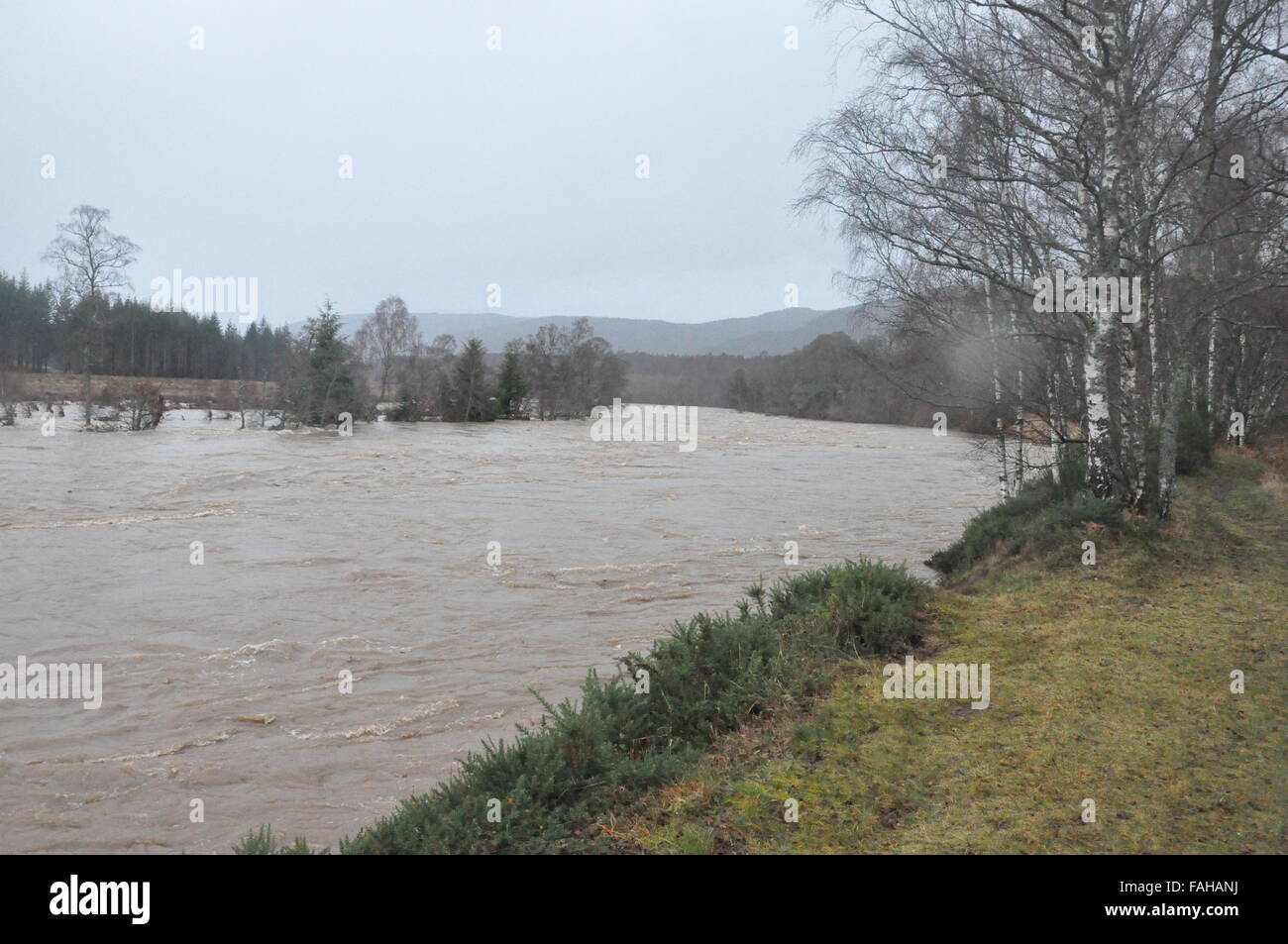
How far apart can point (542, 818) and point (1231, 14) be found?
11.5 metres

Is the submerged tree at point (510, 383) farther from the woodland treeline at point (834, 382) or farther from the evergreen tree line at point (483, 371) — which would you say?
the woodland treeline at point (834, 382)

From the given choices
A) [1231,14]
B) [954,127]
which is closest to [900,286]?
[954,127]

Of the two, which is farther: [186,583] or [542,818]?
[186,583]

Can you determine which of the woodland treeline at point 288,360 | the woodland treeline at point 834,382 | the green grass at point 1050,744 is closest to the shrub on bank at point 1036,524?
the green grass at point 1050,744

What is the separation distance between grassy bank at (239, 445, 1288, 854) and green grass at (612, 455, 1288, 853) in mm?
16

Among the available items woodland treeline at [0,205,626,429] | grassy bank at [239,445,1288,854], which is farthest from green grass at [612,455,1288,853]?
woodland treeline at [0,205,626,429]

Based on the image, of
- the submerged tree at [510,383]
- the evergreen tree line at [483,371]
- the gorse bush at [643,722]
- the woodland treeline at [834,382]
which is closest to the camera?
the gorse bush at [643,722]

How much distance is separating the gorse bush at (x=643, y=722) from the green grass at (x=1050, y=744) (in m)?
0.22

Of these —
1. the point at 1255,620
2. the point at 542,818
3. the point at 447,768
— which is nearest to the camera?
the point at 542,818

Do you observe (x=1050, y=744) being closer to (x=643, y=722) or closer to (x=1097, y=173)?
(x=643, y=722)

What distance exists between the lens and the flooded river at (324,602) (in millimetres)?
6449

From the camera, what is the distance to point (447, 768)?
6.66 metres

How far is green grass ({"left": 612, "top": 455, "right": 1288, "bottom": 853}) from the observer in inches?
168
